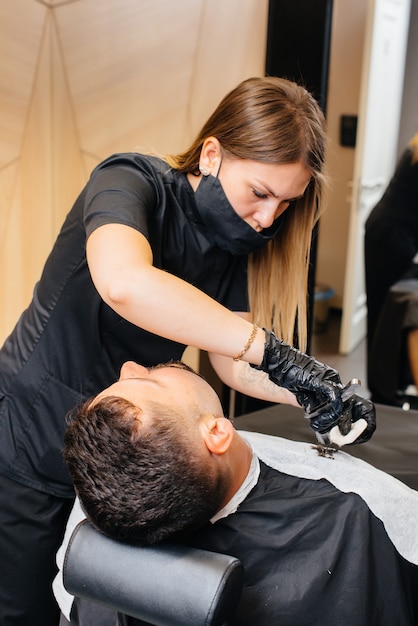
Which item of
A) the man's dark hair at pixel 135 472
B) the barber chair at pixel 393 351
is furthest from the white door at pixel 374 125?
the man's dark hair at pixel 135 472

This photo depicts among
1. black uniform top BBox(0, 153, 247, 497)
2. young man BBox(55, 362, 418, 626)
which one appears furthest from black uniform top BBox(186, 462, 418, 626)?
black uniform top BBox(0, 153, 247, 497)

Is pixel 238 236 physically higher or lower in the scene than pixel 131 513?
higher

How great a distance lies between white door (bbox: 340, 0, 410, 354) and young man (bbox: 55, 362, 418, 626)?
10.1 feet

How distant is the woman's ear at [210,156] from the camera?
1506 mm

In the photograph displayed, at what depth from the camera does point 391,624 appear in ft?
4.47

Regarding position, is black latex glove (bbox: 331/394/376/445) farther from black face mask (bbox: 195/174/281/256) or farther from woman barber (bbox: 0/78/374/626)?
black face mask (bbox: 195/174/281/256)

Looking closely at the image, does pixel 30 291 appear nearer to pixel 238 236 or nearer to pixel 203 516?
pixel 238 236

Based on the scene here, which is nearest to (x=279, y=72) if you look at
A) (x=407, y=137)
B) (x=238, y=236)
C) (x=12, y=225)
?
(x=12, y=225)

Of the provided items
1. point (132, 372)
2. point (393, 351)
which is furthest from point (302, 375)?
point (393, 351)

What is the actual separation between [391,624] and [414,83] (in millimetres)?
3903

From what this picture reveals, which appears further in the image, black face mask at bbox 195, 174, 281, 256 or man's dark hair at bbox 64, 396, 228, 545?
black face mask at bbox 195, 174, 281, 256

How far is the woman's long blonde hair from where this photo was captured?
4.73ft

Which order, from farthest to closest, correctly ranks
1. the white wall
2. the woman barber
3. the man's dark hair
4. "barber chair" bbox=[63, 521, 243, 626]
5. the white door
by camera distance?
1. the white wall
2. the white door
3. the woman barber
4. the man's dark hair
5. "barber chair" bbox=[63, 521, 243, 626]

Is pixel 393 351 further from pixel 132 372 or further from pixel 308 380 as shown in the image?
pixel 132 372
